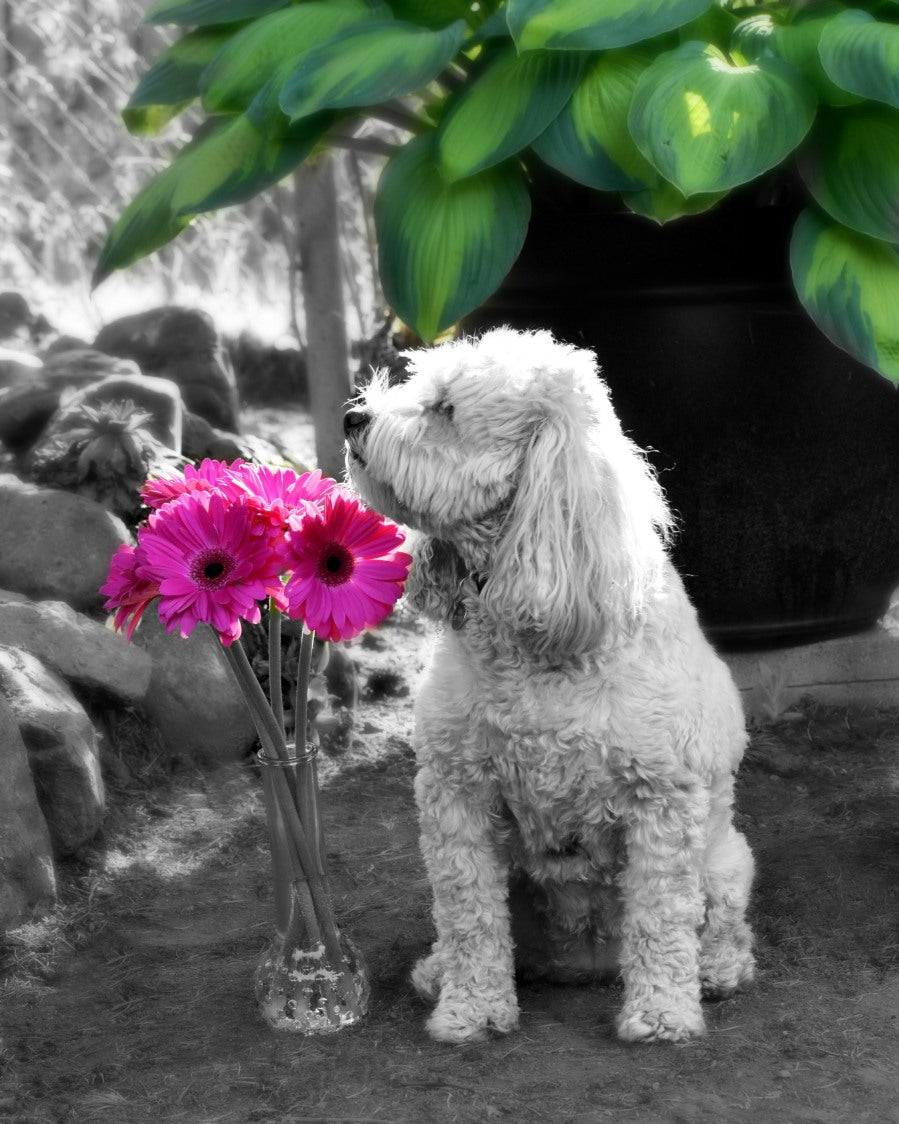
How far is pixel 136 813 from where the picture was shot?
12.2ft

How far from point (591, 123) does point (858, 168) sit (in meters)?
0.62

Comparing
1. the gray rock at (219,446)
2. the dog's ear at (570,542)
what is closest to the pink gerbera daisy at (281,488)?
the dog's ear at (570,542)

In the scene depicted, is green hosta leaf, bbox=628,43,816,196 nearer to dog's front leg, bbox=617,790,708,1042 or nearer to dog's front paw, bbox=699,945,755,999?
dog's front leg, bbox=617,790,708,1042

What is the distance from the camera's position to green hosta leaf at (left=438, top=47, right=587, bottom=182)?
10.7 feet

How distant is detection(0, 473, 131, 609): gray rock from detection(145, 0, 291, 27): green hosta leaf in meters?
1.33

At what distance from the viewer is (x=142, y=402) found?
4664 mm

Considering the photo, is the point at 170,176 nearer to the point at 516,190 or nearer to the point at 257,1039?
the point at 516,190

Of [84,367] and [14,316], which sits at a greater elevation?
[84,367]

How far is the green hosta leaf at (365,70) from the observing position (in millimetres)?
3320

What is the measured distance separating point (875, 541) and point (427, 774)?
200 centimetres

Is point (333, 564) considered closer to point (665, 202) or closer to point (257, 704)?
point (257, 704)

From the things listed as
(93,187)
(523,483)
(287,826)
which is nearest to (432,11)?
(523,483)

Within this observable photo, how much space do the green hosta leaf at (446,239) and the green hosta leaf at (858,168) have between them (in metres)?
0.68

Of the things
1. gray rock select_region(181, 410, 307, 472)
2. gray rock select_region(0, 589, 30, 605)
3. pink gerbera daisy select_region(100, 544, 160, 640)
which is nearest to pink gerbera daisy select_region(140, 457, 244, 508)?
pink gerbera daisy select_region(100, 544, 160, 640)
